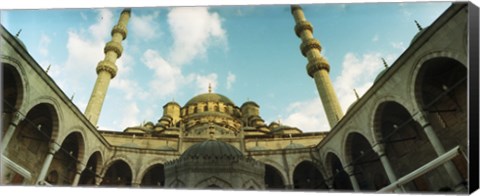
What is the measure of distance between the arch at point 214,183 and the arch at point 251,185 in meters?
0.44

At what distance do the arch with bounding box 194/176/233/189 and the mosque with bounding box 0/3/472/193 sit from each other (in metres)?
0.02

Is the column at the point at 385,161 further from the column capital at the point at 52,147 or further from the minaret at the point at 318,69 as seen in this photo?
the column capital at the point at 52,147

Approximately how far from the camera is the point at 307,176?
57.3 ft

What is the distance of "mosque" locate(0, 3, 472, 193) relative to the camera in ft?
25.7

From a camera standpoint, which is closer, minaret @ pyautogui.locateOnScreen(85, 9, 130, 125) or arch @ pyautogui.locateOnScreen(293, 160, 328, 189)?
arch @ pyautogui.locateOnScreen(293, 160, 328, 189)

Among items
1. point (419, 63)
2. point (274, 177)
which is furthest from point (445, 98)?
point (274, 177)

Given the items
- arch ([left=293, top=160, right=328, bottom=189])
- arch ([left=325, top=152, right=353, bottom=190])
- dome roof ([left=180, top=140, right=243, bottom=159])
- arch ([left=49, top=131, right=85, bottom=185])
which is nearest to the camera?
dome roof ([left=180, top=140, right=243, bottom=159])

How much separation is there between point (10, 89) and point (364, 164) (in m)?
13.8

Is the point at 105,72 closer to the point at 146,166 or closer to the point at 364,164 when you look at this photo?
the point at 146,166

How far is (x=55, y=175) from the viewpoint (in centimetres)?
1288

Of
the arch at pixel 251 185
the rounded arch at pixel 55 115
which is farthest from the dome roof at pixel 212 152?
the rounded arch at pixel 55 115

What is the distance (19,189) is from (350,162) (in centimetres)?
1150

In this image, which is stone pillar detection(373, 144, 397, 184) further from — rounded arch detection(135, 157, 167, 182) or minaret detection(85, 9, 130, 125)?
minaret detection(85, 9, 130, 125)

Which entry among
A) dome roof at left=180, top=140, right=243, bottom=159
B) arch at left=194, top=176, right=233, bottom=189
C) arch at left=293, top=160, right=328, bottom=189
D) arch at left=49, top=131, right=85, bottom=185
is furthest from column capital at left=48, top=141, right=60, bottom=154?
arch at left=293, top=160, right=328, bottom=189
